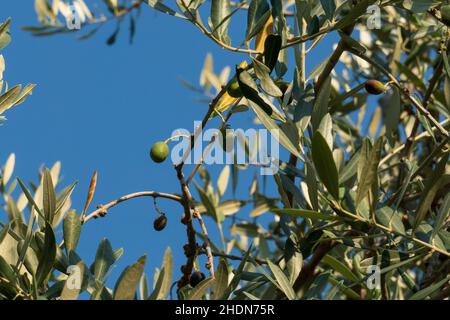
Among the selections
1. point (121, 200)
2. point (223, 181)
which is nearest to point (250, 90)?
point (121, 200)

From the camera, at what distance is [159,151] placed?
1.89m

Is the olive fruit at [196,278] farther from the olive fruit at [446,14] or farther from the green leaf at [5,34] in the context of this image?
the olive fruit at [446,14]

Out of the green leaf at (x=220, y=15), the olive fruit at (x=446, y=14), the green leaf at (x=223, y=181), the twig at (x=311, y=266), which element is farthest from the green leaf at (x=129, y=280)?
the green leaf at (x=223, y=181)

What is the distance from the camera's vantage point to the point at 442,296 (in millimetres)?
1963

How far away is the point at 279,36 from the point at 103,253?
494 mm

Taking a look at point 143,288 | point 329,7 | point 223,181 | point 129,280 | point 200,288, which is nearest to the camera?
point 129,280

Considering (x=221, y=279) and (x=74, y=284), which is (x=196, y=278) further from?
(x=74, y=284)

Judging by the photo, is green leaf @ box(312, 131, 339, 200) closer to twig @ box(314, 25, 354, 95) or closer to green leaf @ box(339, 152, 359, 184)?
green leaf @ box(339, 152, 359, 184)

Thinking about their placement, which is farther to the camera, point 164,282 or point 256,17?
point 256,17

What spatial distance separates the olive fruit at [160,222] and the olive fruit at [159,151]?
9.2 inches

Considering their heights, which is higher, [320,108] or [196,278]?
[320,108]

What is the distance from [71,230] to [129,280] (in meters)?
0.27

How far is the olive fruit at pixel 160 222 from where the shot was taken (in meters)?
2.09
